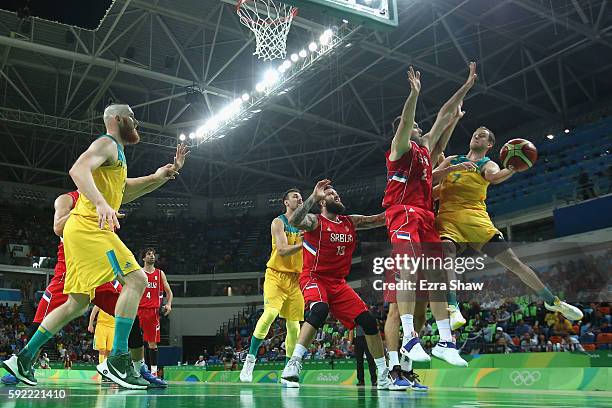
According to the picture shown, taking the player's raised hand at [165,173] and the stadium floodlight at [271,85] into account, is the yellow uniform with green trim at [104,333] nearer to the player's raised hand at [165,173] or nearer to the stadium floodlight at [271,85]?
the player's raised hand at [165,173]

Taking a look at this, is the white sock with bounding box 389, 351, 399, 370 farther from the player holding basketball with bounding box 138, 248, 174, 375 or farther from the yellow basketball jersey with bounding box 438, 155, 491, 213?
the player holding basketball with bounding box 138, 248, 174, 375

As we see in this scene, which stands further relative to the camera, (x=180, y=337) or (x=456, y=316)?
(x=180, y=337)

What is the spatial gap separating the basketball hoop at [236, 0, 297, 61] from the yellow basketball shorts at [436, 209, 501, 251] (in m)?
10.5

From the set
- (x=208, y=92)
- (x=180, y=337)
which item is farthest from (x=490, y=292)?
(x=180, y=337)

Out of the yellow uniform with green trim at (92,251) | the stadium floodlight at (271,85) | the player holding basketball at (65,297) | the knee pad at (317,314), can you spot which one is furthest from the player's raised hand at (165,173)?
the stadium floodlight at (271,85)

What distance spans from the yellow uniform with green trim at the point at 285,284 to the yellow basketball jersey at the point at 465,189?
8.79ft

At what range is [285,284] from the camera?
880 centimetres

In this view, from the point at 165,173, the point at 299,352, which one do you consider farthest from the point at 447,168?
the point at 165,173

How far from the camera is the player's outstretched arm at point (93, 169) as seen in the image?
450 centimetres

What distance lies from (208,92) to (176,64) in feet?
5.77

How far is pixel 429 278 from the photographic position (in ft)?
19.8

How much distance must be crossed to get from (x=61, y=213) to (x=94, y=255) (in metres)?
2.10

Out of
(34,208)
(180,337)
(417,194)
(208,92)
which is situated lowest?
(180,337)

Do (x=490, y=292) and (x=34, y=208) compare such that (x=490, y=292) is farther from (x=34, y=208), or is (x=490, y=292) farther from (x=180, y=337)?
(x=34, y=208)
